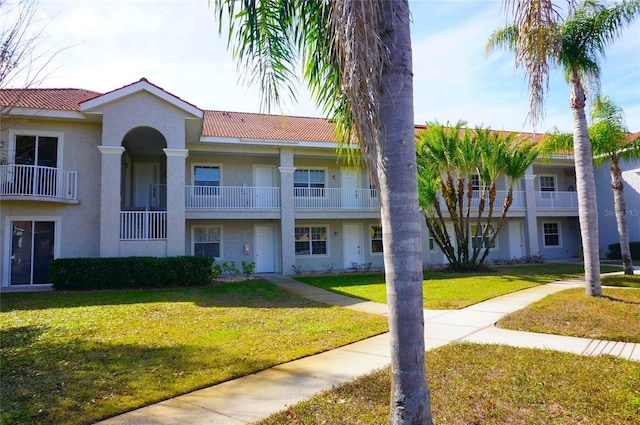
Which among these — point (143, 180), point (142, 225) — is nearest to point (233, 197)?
point (142, 225)

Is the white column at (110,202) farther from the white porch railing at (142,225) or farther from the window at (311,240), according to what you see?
the window at (311,240)

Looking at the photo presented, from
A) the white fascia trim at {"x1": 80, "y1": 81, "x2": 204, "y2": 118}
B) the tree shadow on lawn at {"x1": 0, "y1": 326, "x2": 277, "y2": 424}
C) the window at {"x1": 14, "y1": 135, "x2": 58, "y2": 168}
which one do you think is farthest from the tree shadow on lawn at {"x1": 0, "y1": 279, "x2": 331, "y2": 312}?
the white fascia trim at {"x1": 80, "y1": 81, "x2": 204, "y2": 118}

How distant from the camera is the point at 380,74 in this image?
3064 millimetres

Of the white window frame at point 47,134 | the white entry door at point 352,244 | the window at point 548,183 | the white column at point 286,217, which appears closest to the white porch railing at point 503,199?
the window at point 548,183

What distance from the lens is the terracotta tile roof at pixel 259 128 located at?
19.7m

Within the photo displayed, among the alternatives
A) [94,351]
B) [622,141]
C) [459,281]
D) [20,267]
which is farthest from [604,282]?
[20,267]

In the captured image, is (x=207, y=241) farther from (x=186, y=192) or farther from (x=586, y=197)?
(x=586, y=197)

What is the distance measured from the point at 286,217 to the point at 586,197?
39.7 feet

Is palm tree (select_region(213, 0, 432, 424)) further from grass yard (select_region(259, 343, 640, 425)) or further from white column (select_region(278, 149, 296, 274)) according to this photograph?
white column (select_region(278, 149, 296, 274))

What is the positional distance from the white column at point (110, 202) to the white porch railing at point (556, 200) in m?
22.8

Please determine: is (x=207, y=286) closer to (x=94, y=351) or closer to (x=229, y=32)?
(x=94, y=351)

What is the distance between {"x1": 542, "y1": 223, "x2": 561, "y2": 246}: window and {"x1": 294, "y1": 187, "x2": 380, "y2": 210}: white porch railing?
13.5 m

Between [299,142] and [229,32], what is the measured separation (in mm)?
14526

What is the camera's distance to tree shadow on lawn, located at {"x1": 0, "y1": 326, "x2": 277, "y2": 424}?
13.6 feet
